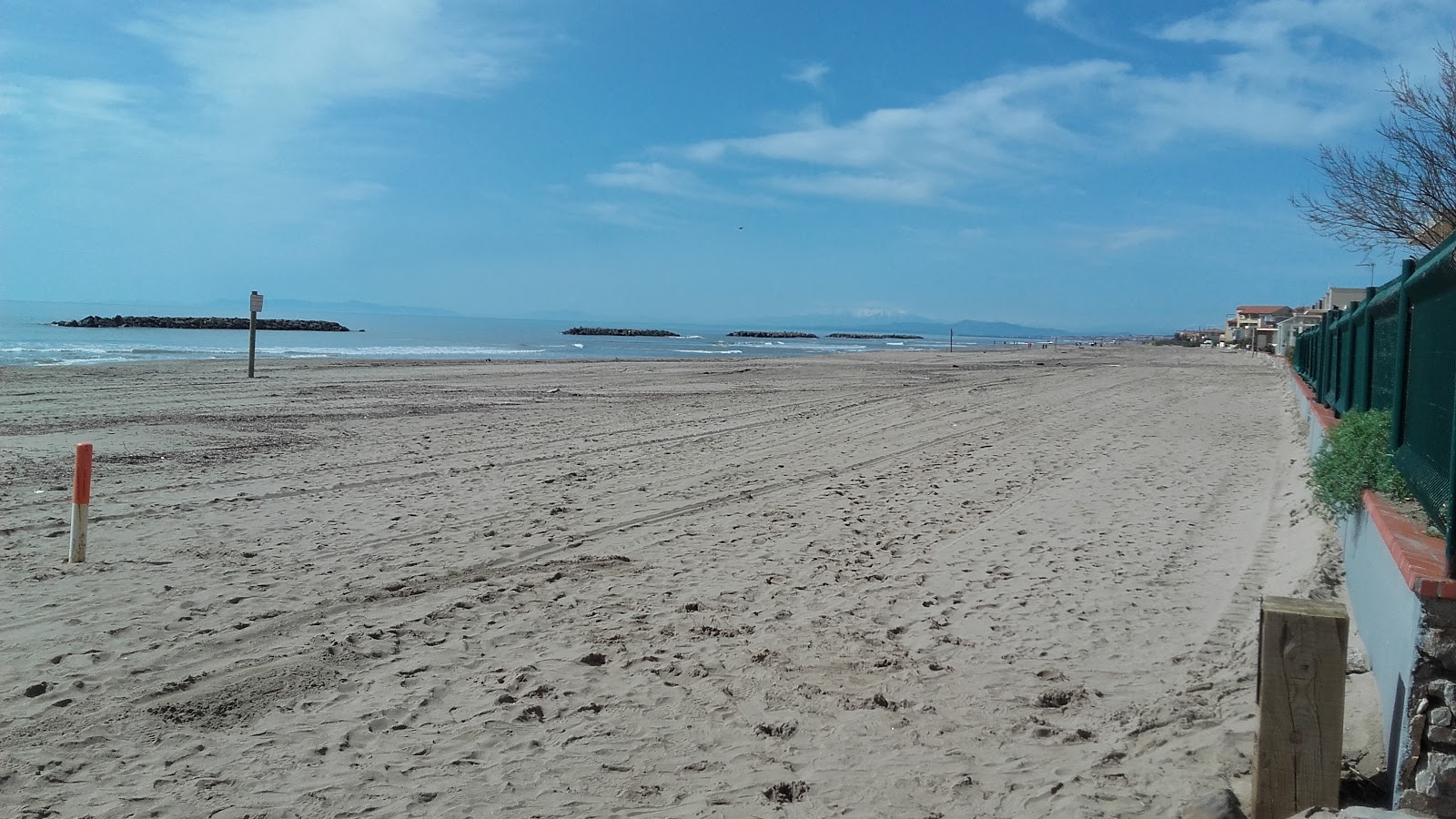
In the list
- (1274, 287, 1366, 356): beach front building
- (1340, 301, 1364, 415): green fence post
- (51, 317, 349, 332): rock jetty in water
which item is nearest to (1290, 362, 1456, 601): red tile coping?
(1340, 301, 1364, 415): green fence post

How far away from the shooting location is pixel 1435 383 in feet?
14.6

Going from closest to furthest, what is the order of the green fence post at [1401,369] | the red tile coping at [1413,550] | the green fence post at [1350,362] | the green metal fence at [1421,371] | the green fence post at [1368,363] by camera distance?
1. the red tile coping at [1413,550]
2. the green metal fence at [1421,371]
3. the green fence post at [1401,369]
4. the green fence post at [1368,363]
5. the green fence post at [1350,362]

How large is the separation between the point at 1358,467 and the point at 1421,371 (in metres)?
0.74

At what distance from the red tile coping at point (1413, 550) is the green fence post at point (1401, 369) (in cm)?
53

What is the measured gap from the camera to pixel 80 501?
263 inches

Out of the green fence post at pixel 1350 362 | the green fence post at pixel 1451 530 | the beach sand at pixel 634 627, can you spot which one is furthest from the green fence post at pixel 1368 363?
the green fence post at pixel 1451 530

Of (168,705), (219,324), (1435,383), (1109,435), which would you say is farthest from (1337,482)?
(219,324)

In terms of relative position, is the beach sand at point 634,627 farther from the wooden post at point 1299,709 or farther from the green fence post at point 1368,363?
the green fence post at point 1368,363

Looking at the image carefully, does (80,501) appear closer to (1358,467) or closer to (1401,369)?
(1358,467)

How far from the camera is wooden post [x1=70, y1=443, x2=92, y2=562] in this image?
6578 millimetres

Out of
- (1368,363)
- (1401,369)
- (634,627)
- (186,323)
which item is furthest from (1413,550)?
(186,323)

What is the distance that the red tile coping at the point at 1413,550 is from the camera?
10.1 ft

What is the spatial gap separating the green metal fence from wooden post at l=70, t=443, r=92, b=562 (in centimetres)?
778

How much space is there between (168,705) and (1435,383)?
624cm
